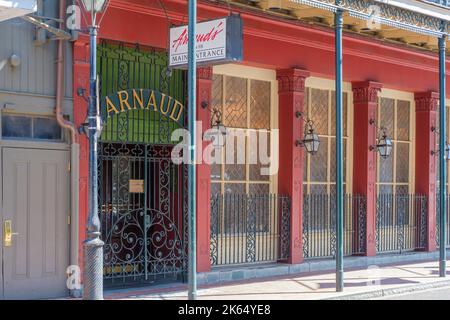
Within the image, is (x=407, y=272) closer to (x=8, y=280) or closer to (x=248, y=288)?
(x=248, y=288)

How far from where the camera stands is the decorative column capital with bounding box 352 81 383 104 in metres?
16.3

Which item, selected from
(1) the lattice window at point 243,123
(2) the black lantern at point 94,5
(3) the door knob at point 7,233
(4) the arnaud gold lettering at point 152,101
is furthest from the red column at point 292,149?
(3) the door knob at point 7,233

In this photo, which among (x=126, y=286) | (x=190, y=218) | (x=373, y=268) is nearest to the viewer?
(x=190, y=218)

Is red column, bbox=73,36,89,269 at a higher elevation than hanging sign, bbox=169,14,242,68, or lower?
lower

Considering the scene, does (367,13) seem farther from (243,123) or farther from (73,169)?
(73,169)

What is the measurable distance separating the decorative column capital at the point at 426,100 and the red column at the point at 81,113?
9593mm

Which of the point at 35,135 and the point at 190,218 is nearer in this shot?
the point at 190,218

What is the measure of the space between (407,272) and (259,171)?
3.63 m

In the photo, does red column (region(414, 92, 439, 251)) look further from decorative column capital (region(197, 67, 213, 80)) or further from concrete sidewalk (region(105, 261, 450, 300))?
decorative column capital (region(197, 67, 213, 80))

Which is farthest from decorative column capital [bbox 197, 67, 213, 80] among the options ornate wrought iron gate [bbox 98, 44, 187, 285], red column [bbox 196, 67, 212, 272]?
ornate wrought iron gate [bbox 98, 44, 187, 285]

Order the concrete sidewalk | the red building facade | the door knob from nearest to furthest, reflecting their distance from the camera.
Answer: the door knob → the concrete sidewalk → the red building facade

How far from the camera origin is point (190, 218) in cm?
1015

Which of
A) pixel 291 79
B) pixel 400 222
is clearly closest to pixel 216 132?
pixel 291 79

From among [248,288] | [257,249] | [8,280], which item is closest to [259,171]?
[257,249]
